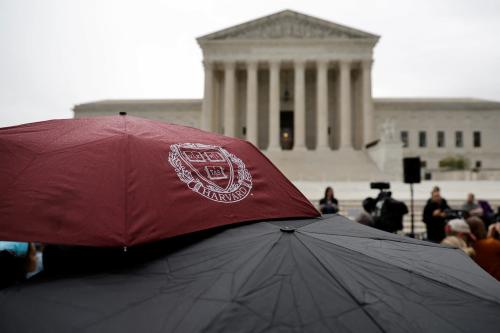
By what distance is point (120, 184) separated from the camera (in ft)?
5.88

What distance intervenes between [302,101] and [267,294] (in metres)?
38.9

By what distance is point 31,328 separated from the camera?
1277mm

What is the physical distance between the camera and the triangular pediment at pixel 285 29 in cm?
3962

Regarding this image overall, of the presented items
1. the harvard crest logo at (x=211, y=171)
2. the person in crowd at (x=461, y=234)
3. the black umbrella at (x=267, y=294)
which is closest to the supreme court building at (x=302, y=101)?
the person in crowd at (x=461, y=234)

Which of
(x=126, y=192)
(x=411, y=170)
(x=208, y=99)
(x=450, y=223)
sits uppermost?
(x=208, y=99)

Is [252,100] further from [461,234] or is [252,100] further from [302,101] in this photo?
[461,234]

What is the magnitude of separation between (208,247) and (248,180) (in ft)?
2.34

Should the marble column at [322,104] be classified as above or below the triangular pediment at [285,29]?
below

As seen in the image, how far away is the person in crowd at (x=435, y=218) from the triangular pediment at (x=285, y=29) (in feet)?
115

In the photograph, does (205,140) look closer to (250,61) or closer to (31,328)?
(31,328)

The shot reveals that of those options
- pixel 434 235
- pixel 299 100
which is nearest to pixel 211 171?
pixel 434 235

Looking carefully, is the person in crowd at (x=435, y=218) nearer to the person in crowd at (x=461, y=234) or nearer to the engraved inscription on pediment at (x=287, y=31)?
the person in crowd at (x=461, y=234)

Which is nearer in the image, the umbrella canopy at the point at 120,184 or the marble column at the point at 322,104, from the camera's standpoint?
the umbrella canopy at the point at 120,184

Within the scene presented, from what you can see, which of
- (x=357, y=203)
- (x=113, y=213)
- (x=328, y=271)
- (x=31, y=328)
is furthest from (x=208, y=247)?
(x=357, y=203)
